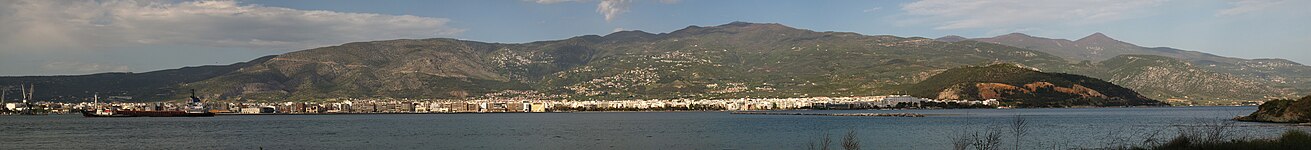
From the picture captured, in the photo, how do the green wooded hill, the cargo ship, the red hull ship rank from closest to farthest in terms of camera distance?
the green wooded hill
the red hull ship
the cargo ship

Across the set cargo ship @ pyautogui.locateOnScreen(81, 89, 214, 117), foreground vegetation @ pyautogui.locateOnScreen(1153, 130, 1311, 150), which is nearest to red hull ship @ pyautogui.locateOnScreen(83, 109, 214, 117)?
cargo ship @ pyautogui.locateOnScreen(81, 89, 214, 117)

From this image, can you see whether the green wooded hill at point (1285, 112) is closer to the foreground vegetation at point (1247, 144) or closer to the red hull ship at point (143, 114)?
the foreground vegetation at point (1247, 144)

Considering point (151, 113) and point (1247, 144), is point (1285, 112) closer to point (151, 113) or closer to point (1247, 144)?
point (1247, 144)

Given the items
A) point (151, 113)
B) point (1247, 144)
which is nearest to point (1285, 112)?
point (1247, 144)

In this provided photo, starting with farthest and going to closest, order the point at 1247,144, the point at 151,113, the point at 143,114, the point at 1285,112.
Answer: the point at 151,113 < the point at 143,114 < the point at 1285,112 < the point at 1247,144

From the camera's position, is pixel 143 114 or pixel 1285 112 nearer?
pixel 1285 112

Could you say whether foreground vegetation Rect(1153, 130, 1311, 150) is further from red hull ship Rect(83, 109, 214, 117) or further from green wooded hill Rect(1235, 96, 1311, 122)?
red hull ship Rect(83, 109, 214, 117)

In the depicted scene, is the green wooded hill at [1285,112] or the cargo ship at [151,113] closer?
the green wooded hill at [1285,112]

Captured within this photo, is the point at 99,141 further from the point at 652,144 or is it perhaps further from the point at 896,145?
the point at 896,145

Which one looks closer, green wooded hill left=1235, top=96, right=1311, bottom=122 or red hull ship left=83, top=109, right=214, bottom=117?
green wooded hill left=1235, top=96, right=1311, bottom=122

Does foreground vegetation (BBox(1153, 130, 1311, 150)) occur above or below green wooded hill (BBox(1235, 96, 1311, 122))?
below

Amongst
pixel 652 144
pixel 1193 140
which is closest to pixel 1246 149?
pixel 1193 140

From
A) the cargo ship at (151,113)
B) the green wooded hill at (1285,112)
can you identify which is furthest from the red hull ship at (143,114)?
the green wooded hill at (1285,112)

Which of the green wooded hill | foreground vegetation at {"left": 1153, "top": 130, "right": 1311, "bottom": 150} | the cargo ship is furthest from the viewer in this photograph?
the cargo ship
